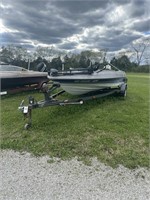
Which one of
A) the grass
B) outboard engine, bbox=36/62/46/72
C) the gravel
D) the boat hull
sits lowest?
the gravel

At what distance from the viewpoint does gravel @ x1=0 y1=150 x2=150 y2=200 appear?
1995 millimetres

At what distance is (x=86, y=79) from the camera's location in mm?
4805

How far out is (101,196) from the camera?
1.98 meters

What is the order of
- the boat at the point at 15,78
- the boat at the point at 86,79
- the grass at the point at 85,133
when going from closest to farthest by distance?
the grass at the point at 85,133
the boat at the point at 86,79
the boat at the point at 15,78

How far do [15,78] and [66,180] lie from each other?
5263 millimetres

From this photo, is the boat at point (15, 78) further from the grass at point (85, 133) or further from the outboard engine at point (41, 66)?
the grass at point (85, 133)

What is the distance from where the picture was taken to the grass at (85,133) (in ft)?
9.23

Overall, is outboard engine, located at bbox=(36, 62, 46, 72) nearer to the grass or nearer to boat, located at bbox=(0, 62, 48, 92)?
boat, located at bbox=(0, 62, 48, 92)

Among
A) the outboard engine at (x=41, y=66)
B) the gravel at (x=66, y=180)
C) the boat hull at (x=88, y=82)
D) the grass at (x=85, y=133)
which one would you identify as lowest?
the gravel at (x=66, y=180)

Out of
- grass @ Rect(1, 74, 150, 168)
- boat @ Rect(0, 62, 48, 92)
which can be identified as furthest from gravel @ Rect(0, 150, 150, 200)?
boat @ Rect(0, 62, 48, 92)

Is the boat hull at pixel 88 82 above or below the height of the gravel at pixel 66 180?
above

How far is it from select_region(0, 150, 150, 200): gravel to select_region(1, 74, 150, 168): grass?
0.18 m

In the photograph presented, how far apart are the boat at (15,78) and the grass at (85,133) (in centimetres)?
173

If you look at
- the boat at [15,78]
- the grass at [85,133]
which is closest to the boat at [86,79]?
the grass at [85,133]
